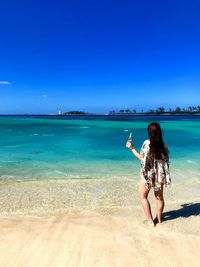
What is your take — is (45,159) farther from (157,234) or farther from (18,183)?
(157,234)

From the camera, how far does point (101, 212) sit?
600 centimetres

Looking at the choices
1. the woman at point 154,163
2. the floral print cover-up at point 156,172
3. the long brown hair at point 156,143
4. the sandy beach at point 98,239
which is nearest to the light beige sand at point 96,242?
the sandy beach at point 98,239

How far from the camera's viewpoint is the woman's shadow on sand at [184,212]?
18.8 feet

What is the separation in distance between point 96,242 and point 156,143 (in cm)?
184

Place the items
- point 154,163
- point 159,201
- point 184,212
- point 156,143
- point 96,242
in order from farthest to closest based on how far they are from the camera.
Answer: point 184,212
point 159,201
point 154,163
point 156,143
point 96,242

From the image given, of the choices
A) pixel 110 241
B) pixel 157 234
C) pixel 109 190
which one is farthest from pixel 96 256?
pixel 109 190

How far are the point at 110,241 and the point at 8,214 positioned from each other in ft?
7.78

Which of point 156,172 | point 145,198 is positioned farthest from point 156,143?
point 145,198

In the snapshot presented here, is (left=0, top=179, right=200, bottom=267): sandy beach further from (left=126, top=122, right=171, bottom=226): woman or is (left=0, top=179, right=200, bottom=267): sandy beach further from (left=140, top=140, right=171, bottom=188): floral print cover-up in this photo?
(left=140, top=140, right=171, bottom=188): floral print cover-up

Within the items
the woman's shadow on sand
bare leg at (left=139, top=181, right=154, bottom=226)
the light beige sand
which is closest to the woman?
bare leg at (left=139, top=181, right=154, bottom=226)

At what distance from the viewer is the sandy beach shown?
13.4ft

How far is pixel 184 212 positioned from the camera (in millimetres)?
6023

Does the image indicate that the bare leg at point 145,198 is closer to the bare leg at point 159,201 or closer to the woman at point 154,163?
the woman at point 154,163

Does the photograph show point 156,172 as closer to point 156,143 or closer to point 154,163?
point 154,163
